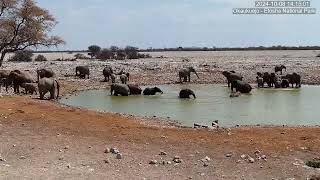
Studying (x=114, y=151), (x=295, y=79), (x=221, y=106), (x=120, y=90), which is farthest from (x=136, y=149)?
(x=295, y=79)

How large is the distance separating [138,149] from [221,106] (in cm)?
1279

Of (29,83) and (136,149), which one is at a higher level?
(29,83)

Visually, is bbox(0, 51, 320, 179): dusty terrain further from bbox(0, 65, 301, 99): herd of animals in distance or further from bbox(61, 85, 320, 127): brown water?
bbox(0, 65, 301, 99): herd of animals in distance

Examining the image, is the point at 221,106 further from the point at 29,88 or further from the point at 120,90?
the point at 29,88

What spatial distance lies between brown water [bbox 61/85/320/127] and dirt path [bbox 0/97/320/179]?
12.8 feet

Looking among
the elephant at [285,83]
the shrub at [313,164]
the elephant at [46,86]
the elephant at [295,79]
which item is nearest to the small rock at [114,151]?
the shrub at [313,164]

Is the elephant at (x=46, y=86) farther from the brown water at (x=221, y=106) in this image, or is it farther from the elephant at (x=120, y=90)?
the elephant at (x=120, y=90)

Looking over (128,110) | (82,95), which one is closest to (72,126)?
(128,110)

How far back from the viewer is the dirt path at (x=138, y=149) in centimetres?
1139

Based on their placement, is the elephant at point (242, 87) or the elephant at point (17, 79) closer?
the elephant at point (17, 79)

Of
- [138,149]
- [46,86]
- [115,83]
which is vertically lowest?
[138,149]

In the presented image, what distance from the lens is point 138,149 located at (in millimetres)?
13547

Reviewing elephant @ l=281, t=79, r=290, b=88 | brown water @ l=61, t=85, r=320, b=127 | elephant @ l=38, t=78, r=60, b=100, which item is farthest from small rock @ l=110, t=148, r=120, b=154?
elephant @ l=281, t=79, r=290, b=88

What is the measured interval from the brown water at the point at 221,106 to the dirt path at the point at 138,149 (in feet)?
12.8
